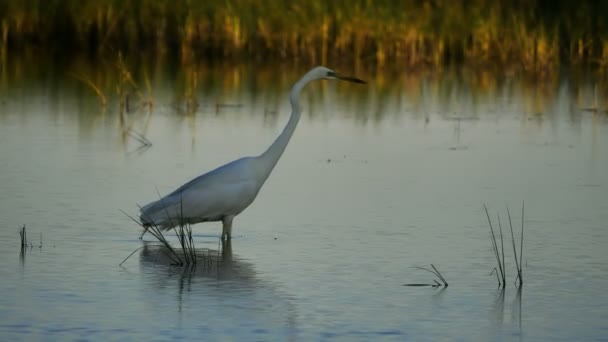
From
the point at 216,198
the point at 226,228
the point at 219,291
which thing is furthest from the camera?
the point at 226,228

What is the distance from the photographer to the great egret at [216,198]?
7789 millimetres

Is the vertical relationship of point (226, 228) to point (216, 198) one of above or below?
below

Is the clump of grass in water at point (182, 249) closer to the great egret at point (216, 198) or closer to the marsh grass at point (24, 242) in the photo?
the great egret at point (216, 198)

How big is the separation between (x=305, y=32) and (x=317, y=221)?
10956 millimetres

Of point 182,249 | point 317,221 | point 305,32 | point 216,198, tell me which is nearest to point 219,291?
point 182,249

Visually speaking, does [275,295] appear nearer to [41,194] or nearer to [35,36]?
[41,194]

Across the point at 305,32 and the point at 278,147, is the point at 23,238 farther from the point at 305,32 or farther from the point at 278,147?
the point at 305,32

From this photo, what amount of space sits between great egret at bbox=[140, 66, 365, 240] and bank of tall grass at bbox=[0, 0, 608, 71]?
1072cm

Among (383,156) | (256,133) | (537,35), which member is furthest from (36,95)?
(537,35)

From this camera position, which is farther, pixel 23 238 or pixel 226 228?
pixel 226 228

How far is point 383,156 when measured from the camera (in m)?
11.5

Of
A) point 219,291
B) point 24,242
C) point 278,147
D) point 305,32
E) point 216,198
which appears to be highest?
point 305,32

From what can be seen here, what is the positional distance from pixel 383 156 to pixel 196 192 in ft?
12.4

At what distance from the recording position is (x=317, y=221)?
8.52 m
